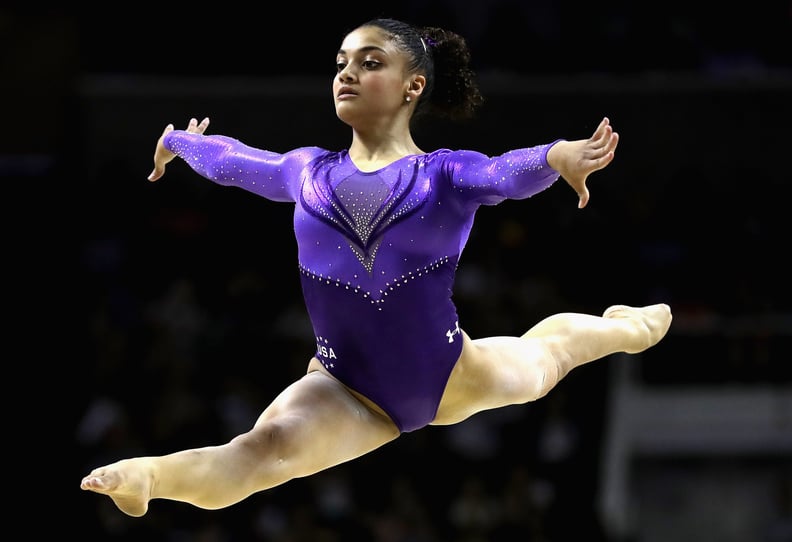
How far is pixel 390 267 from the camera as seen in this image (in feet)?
11.2

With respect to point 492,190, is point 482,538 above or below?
below

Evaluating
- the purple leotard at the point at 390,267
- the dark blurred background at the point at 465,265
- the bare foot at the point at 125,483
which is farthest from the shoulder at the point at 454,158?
the dark blurred background at the point at 465,265

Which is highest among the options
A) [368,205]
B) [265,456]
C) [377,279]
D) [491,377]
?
[368,205]

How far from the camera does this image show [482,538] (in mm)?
6957

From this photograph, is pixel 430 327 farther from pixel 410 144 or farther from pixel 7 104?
pixel 7 104

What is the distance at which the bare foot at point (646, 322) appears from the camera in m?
3.97

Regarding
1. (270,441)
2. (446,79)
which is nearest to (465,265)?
(446,79)

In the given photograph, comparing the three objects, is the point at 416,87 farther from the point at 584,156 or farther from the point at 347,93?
the point at 584,156

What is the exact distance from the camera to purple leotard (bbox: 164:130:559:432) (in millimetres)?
3424

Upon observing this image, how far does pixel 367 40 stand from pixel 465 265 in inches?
164

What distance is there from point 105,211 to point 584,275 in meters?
2.90

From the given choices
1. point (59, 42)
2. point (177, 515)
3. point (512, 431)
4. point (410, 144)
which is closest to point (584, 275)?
point (512, 431)

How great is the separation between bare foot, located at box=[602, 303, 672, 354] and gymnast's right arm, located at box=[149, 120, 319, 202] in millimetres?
1138

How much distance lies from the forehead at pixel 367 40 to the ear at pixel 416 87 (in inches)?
4.5
